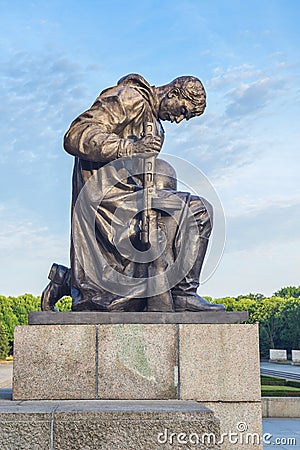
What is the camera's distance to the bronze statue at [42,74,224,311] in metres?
5.68

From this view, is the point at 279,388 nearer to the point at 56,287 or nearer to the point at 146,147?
the point at 56,287

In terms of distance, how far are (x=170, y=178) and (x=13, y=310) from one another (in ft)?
213

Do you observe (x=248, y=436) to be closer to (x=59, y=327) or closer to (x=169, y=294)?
(x=169, y=294)

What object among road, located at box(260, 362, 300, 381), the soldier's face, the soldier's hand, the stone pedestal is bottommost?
road, located at box(260, 362, 300, 381)

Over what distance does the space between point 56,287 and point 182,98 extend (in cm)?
254

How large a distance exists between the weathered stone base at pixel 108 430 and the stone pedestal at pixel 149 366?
41.2 inches

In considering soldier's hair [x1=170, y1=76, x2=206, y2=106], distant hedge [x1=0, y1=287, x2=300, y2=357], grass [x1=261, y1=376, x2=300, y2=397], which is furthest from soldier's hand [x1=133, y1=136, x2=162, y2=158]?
distant hedge [x1=0, y1=287, x2=300, y2=357]

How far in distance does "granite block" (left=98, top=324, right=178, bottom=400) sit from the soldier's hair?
108 inches

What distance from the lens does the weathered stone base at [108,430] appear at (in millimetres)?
3902

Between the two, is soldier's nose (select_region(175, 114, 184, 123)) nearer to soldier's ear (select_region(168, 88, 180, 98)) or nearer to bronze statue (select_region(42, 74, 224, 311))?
soldier's ear (select_region(168, 88, 180, 98))

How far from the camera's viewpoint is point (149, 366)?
507 cm

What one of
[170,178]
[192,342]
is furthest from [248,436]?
[170,178]

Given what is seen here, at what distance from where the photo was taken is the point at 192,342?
5.16m

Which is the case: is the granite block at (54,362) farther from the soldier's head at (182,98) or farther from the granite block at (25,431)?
the soldier's head at (182,98)
